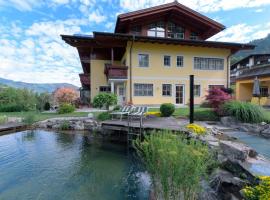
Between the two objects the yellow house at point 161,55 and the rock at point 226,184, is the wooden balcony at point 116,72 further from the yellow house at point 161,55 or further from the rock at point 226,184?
the rock at point 226,184

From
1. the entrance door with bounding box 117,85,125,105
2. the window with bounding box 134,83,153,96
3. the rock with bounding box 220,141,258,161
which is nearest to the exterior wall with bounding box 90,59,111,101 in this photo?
the entrance door with bounding box 117,85,125,105

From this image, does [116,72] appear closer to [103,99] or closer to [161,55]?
[103,99]

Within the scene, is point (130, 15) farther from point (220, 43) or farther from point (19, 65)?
point (19, 65)

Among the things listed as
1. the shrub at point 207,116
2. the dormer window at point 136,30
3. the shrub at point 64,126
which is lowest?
the shrub at point 64,126

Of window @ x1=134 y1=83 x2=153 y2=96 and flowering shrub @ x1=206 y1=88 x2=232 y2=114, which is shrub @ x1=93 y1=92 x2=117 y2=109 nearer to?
window @ x1=134 y1=83 x2=153 y2=96

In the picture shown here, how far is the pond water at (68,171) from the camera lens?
470cm

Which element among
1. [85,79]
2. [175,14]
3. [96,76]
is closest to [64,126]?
[96,76]

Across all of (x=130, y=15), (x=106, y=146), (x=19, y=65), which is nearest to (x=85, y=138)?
(x=106, y=146)

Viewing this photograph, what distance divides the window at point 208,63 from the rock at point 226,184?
15.1m

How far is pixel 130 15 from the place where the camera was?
16.8m

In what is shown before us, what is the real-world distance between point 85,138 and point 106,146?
70.3 inches

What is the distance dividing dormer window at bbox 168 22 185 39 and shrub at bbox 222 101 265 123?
1111 centimetres

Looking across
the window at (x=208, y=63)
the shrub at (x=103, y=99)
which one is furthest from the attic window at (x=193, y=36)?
the shrub at (x=103, y=99)

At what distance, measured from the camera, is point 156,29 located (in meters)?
18.7
